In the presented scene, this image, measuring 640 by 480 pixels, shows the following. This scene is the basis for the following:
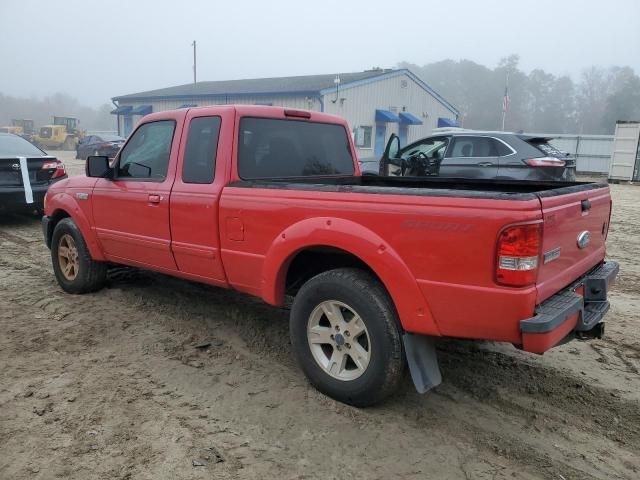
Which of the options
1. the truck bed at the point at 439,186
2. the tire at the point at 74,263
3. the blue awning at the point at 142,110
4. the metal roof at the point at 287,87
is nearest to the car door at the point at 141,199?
the tire at the point at 74,263

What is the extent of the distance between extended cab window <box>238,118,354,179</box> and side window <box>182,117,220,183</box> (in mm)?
222

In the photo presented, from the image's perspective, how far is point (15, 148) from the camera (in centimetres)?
899

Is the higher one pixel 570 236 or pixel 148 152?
pixel 148 152

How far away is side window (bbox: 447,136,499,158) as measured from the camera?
29.4 feet

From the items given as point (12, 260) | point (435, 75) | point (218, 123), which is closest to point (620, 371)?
point (218, 123)

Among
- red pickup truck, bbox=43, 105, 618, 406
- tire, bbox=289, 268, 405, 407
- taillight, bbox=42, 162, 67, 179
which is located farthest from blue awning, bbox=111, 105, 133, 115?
tire, bbox=289, 268, 405, 407

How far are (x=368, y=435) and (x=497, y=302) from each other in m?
1.07

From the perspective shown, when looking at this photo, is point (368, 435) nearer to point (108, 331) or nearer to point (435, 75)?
point (108, 331)

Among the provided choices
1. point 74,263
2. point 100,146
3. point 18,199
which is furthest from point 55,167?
point 100,146

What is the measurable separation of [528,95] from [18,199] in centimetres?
9645

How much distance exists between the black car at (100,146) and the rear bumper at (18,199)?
15.4 m

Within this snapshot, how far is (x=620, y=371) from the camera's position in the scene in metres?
3.88

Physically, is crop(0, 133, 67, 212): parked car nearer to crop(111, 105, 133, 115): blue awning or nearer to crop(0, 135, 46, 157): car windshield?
crop(0, 135, 46, 157): car windshield

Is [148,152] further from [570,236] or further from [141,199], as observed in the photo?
[570,236]
